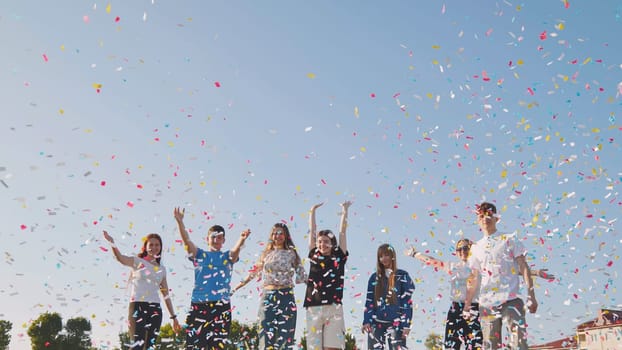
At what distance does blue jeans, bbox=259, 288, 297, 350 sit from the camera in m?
8.24

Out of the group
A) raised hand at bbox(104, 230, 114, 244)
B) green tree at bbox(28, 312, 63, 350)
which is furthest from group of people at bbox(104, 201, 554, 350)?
green tree at bbox(28, 312, 63, 350)

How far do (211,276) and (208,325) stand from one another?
0.73 m

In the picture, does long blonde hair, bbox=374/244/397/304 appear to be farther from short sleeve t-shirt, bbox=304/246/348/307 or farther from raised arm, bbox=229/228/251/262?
raised arm, bbox=229/228/251/262

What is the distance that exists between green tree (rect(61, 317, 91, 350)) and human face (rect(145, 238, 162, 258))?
7134 centimetres

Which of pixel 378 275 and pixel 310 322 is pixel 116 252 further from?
pixel 378 275

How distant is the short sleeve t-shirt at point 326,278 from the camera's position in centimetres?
848

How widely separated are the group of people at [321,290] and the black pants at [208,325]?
1cm

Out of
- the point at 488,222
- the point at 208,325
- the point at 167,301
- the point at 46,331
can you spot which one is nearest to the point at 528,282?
the point at 488,222

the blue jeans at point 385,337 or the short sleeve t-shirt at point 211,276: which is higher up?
the short sleeve t-shirt at point 211,276

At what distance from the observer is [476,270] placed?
317 inches

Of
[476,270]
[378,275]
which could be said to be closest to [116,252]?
[378,275]

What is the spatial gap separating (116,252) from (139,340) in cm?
140

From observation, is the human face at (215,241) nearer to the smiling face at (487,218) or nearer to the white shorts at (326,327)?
the white shorts at (326,327)

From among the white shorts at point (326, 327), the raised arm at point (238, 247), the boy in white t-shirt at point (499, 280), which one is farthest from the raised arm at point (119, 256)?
the boy in white t-shirt at point (499, 280)
